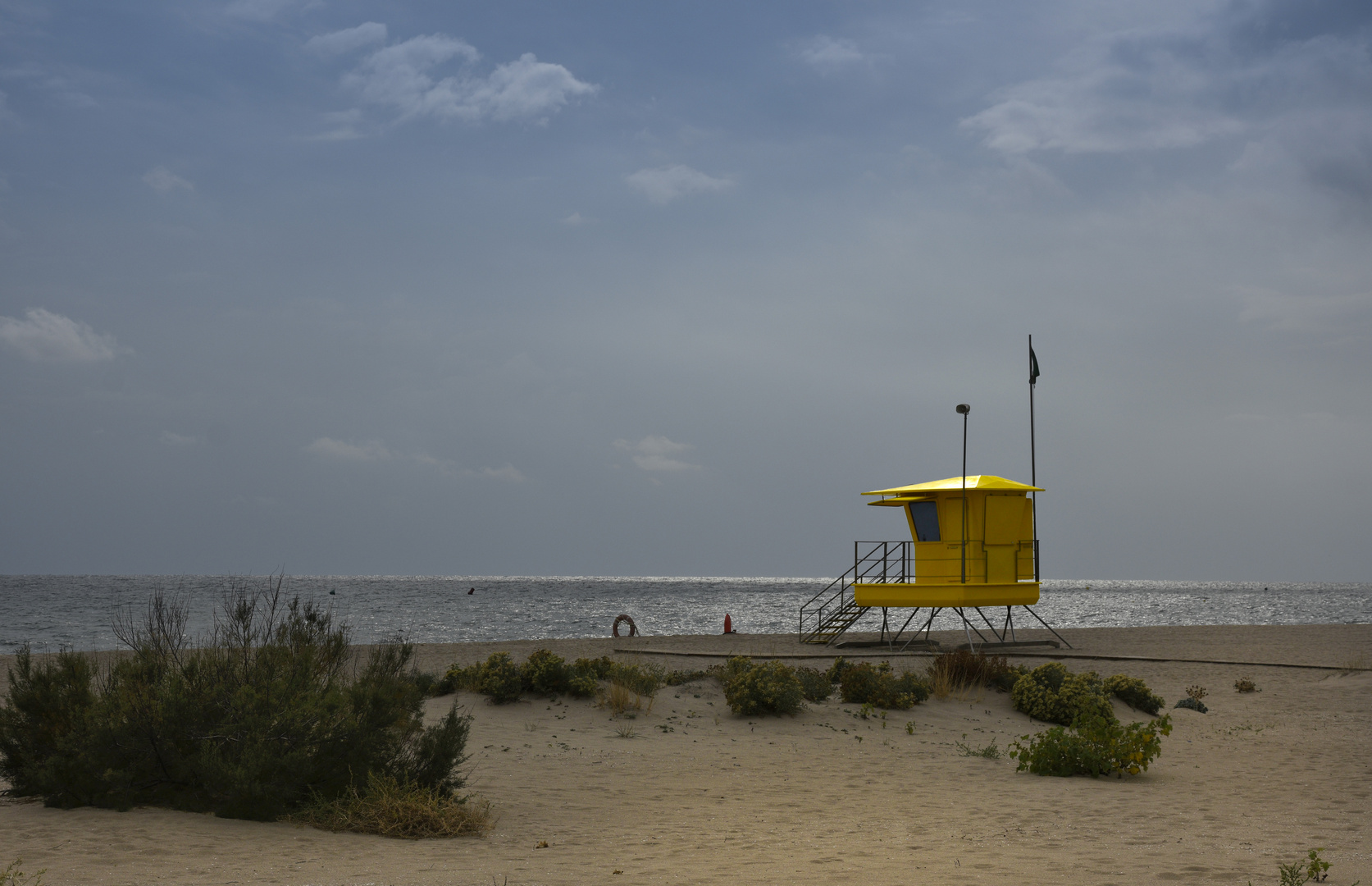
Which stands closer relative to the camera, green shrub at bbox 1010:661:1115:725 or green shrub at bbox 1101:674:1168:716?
green shrub at bbox 1010:661:1115:725

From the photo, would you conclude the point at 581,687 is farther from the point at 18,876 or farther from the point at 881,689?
the point at 18,876

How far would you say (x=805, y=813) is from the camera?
9.61 m

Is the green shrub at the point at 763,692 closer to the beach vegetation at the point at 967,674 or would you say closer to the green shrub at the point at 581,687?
the green shrub at the point at 581,687

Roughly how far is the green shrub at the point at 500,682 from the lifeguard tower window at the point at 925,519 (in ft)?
42.6

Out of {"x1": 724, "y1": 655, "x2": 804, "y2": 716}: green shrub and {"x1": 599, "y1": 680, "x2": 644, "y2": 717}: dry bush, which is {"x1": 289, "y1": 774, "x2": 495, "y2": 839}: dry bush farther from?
{"x1": 724, "y1": 655, "x2": 804, "y2": 716}: green shrub

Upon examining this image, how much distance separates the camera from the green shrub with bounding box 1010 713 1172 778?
11617 mm

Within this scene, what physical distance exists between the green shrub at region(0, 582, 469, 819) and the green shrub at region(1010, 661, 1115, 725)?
10.6m

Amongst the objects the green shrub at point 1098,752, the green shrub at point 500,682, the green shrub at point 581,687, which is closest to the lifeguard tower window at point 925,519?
the green shrub at point 581,687

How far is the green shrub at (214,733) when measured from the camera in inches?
328

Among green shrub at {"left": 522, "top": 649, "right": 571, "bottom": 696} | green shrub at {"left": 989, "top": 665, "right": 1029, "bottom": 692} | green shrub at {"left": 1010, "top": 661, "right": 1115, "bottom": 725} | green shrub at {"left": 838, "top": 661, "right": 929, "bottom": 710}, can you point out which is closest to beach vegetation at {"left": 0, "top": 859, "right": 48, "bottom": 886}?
green shrub at {"left": 522, "top": 649, "right": 571, "bottom": 696}

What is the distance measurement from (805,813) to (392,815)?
4.00 metres

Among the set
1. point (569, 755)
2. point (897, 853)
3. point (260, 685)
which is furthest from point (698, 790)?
point (260, 685)

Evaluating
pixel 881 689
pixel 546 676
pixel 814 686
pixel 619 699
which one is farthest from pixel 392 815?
pixel 881 689

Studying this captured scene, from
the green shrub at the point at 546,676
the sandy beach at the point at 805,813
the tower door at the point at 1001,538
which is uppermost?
the tower door at the point at 1001,538
